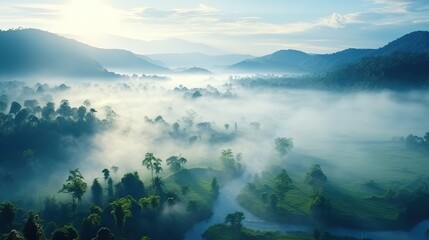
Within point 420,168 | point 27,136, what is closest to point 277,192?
point 420,168

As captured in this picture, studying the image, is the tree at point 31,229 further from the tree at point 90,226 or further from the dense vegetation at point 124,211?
the tree at point 90,226

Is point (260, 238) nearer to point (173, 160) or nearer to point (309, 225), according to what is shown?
point (309, 225)

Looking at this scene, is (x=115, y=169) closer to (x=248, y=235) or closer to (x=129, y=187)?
(x=129, y=187)

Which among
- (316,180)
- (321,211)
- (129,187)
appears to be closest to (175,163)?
(129,187)

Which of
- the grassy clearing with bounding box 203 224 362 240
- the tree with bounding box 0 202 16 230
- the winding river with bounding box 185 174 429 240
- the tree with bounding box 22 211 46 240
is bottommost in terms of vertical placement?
the winding river with bounding box 185 174 429 240

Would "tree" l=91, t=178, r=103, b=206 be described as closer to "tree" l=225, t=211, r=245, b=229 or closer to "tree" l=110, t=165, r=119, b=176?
"tree" l=110, t=165, r=119, b=176

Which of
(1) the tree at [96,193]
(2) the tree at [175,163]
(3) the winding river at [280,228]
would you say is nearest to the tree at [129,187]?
(1) the tree at [96,193]

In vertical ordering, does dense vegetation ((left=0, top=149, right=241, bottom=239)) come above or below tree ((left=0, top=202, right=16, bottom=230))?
below

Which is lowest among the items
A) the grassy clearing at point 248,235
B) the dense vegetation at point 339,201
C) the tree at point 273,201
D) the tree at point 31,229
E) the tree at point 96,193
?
the grassy clearing at point 248,235

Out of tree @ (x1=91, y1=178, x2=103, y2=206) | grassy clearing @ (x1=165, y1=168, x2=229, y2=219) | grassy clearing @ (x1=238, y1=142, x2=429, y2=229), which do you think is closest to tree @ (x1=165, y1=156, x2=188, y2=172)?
grassy clearing @ (x1=165, y1=168, x2=229, y2=219)
